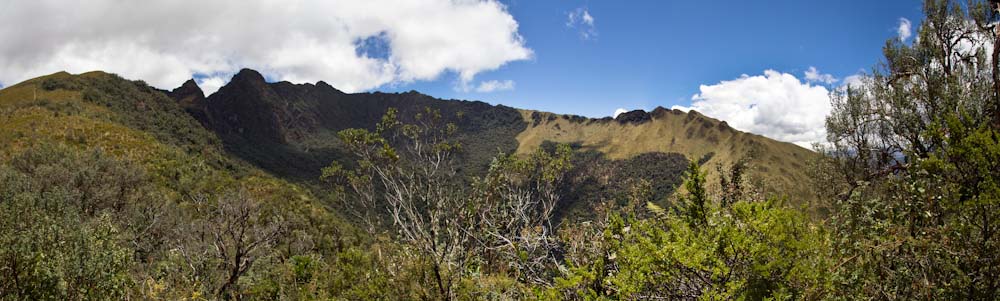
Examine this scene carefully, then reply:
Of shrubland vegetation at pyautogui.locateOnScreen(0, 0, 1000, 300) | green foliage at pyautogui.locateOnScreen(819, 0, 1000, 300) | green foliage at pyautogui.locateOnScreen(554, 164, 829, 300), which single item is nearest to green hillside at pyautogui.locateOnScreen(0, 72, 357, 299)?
shrubland vegetation at pyautogui.locateOnScreen(0, 0, 1000, 300)

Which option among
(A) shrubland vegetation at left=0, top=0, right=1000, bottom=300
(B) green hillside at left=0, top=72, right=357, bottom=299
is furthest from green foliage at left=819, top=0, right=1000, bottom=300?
(B) green hillside at left=0, top=72, right=357, bottom=299

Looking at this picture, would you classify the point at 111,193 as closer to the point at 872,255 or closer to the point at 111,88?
the point at 872,255

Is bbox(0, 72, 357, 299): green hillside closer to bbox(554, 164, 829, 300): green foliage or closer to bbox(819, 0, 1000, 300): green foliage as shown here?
bbox(554, 164, 829, 300): green foliage

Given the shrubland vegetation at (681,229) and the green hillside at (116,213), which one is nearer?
the shrubland vegetation at (681,229)

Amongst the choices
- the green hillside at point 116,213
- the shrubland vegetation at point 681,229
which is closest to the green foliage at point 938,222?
the shrubland vegetation at point 681,229

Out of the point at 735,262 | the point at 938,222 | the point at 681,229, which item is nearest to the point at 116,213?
the point at 681,229

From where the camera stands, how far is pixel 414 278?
1128 cm

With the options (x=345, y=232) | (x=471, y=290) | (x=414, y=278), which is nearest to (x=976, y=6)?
(x=471, y=290)

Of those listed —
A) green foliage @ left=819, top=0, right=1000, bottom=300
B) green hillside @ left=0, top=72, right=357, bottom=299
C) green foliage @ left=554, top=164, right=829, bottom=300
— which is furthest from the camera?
green hillside @ left=0, top=72, right=357, bottom=299

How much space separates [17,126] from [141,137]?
59.2 feet

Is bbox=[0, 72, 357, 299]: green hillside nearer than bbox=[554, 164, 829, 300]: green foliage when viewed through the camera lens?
No

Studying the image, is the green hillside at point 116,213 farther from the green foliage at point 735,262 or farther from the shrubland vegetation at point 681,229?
the green foliage at point 735,262

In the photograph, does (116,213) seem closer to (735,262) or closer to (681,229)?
(681,229)

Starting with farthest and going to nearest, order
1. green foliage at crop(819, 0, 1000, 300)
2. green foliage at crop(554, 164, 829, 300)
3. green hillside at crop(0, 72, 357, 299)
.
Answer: green hillside at crop(0, 72, 357, 299)
green foliage at crop(554, 164, 829, 300)
green foliage at crop(819, 0, 1000, 300)
